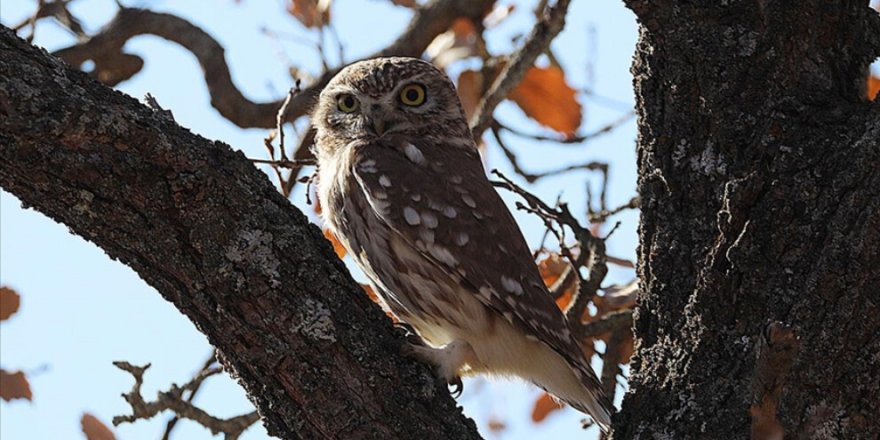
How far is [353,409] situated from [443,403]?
11.6 inches

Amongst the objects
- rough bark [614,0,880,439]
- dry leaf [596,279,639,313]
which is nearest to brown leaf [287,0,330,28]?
dry leaf [596,279,639,313]

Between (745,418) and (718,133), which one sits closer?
(745,418)

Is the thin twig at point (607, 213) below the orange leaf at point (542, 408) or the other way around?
the other way around

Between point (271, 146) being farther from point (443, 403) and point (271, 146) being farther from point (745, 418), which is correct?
point (745, 418)

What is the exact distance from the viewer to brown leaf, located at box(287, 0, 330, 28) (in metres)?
5.99

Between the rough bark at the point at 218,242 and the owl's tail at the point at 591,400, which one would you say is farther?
the owl's tail at the point at 591,400

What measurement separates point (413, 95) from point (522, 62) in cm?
61

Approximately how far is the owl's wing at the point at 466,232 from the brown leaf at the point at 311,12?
61.4 inches

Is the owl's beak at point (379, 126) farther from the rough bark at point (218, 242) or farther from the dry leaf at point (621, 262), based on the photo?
the rough bark at point (218, 242)

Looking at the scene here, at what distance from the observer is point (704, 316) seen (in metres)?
2.90

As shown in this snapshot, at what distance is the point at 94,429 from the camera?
4.24 m

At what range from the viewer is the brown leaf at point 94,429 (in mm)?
4219

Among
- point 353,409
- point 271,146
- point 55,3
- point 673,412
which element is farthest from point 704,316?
point 55,3

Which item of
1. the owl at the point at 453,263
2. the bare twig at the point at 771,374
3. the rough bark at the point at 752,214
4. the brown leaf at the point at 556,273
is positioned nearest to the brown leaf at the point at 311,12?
the owl at the point at 453,263
